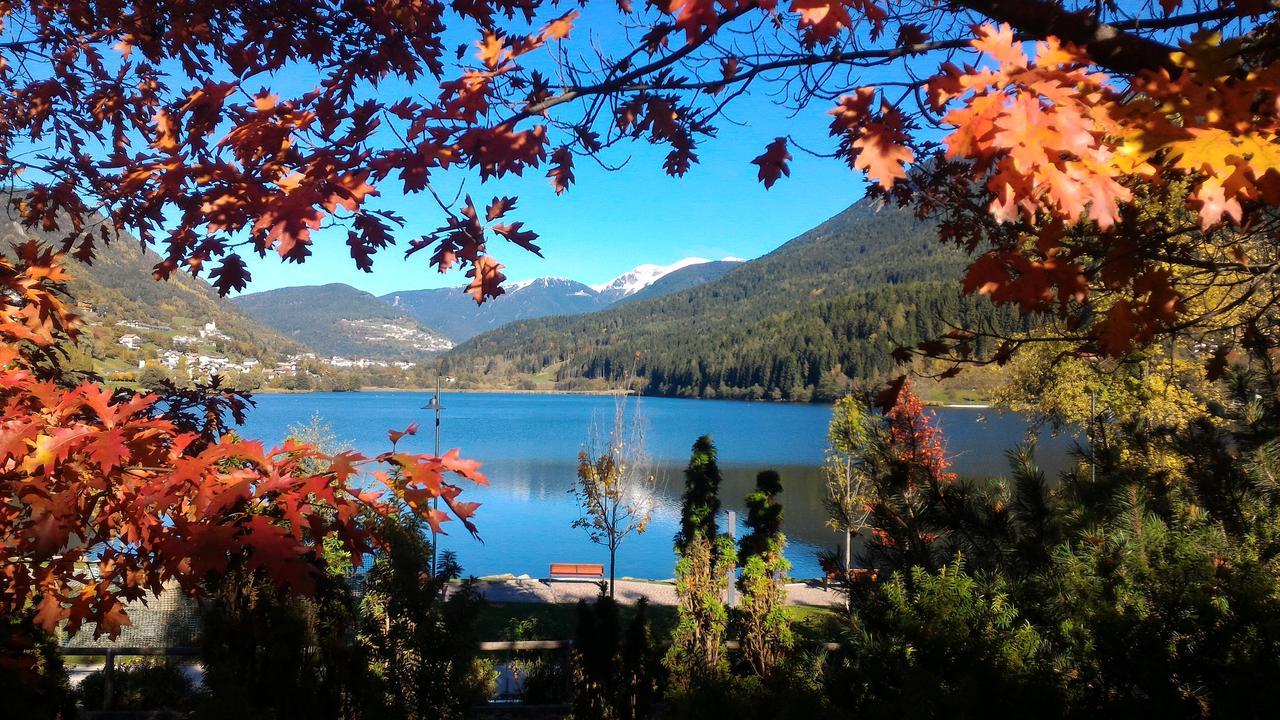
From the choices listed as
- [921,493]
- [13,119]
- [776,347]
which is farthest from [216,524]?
[776,347]

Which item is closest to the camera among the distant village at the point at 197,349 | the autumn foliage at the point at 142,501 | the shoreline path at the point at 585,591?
the autumn foliage at the point at 142,501

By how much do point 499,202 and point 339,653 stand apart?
14.0 feet

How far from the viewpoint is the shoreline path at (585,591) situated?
14281 mm

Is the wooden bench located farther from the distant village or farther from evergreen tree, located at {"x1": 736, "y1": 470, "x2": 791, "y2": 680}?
the distant village

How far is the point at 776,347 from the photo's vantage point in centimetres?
10081

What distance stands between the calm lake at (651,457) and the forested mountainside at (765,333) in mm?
6094

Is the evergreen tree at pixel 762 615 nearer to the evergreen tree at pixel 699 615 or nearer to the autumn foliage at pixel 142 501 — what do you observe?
the evergreen tree at pixel 699 615

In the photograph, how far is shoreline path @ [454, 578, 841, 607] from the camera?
1428 cm

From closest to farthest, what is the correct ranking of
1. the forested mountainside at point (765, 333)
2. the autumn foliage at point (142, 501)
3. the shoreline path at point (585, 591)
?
1. the autumn foliage at point (142, 501)
2. the shoreline path at point (585, 591)
3. the forested mountainside at point (765, 333)

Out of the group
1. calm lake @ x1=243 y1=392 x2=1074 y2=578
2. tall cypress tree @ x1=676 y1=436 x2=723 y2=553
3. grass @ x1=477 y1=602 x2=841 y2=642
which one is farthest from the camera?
calm lake @ x1=243 y1=392 x2=1074 y2=578

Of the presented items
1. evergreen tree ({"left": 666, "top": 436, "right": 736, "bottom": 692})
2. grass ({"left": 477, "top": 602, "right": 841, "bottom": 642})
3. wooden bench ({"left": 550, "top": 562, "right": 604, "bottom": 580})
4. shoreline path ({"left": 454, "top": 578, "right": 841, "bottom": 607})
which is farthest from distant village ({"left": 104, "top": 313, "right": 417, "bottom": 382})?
evergreen tree ({"left": 666, "top": 436, "right": 736, "bottom": 692})

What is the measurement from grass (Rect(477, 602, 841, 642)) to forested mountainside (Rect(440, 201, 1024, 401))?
2443cm

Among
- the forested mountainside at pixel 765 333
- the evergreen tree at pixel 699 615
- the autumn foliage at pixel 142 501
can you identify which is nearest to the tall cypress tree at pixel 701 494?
the evergreen tree at pixel 699 615

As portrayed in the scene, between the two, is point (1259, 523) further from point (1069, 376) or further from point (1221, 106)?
point (1069, 376)
